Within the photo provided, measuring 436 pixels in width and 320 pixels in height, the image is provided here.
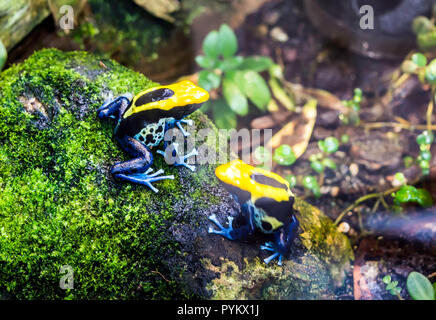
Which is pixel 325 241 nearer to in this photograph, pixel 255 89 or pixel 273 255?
pixel 273 255

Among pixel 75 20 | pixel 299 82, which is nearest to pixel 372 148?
pixel 299 82

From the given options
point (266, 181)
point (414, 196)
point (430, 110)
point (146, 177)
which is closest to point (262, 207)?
point (266, 181)

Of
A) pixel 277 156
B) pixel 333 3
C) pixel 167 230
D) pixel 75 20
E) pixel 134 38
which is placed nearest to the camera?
pixel 167 230

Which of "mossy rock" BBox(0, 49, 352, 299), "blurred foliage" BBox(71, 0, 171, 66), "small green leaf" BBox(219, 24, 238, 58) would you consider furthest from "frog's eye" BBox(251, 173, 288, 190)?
"blurred foliage" BBox(71, 0, 171, 66)

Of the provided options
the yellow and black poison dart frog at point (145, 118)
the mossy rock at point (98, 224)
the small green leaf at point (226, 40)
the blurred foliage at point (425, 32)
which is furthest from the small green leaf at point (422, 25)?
the yellow and black poison dart frog at point (145, 118)

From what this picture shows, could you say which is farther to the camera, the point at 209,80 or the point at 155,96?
the point at 209,80

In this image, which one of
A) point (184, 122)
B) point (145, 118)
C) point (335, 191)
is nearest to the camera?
point (145, 118)
